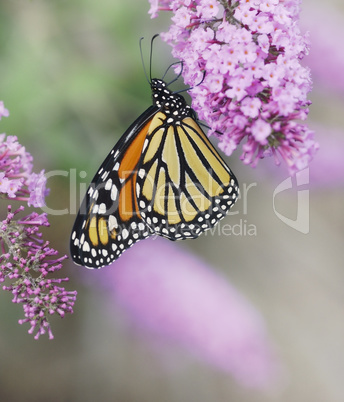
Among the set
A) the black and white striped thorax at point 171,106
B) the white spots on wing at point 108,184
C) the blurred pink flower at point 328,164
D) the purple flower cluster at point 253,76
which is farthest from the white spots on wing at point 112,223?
the blurred pink flower at point 328,164

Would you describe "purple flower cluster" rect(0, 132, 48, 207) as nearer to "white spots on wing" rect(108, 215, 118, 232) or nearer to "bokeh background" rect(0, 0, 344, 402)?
"white spots on wing" rect(108, 215, 118, 232)

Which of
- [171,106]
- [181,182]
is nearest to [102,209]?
[181,182]

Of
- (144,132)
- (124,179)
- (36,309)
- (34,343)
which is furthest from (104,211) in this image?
(34,343)

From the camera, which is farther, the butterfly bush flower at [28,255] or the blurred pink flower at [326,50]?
the blurred pink flower at [326,50]

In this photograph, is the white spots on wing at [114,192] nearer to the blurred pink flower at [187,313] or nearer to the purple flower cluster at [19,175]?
the purple flower cluster at [19,175]

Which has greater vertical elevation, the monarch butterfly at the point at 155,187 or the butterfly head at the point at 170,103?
the butterfly head at the point at 170,103
